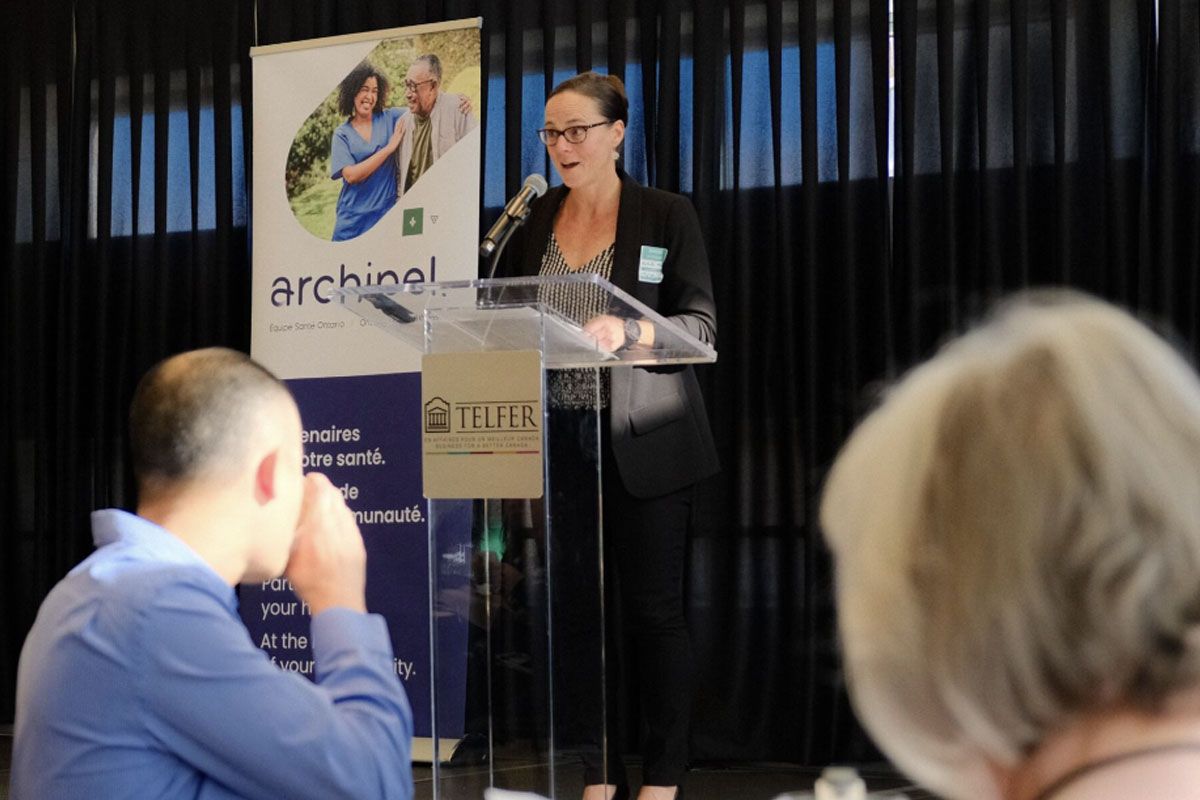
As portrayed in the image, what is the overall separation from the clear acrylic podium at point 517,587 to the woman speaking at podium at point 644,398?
555mm

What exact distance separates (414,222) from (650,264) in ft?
5.33

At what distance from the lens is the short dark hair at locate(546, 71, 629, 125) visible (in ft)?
10.1

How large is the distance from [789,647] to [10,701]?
121 inches

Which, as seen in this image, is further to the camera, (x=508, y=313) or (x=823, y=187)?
(x=823, y=187)

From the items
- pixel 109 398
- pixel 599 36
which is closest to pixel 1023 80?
pixel 599 36

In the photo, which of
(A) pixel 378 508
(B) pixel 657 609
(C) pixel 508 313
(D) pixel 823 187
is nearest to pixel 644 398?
(B) pixel 657 609

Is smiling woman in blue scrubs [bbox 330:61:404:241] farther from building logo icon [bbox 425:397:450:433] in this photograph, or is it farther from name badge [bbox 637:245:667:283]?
building logo icon [bbox 425:397:450:433]

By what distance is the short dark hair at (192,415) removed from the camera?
155 cm

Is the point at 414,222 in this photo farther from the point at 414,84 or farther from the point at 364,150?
the point at 414,84

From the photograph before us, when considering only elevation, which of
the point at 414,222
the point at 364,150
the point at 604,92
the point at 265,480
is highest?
the point at 364,150

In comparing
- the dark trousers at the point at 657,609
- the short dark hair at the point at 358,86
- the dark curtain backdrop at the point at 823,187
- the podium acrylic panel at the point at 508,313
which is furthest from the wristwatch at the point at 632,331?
the short dark hair at the point at 358,86

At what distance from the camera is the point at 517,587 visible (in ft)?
7.26

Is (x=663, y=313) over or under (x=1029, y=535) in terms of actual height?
over

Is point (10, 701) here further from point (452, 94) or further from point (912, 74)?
point (912, 74)
